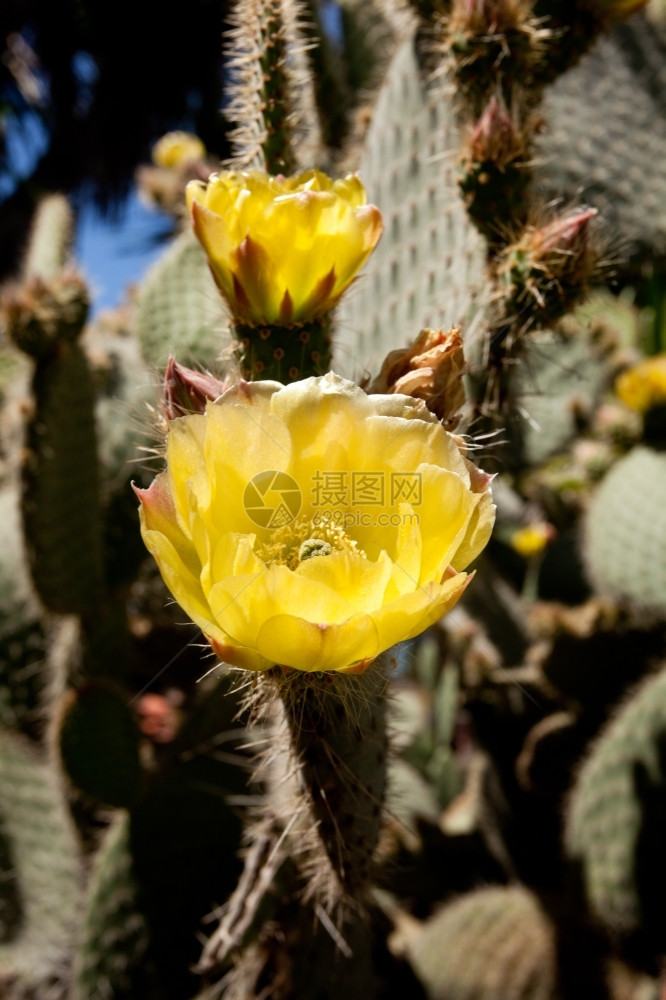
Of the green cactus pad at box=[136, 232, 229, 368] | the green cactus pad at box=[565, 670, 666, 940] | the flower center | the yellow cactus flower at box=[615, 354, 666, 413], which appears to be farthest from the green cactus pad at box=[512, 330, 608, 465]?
the flower center

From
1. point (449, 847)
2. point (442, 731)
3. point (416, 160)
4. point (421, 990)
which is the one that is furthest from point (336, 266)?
point (442, 731)

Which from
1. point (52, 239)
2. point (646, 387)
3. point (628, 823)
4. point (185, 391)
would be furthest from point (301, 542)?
point (52, 239)

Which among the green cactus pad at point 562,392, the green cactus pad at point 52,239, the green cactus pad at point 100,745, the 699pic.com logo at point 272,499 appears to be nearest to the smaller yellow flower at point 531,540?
the green cactus pad at point 562,392

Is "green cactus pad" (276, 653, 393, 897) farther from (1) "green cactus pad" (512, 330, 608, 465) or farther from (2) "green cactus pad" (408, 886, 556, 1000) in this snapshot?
(1) "green cactus pad" (512, 330, 608, 465)

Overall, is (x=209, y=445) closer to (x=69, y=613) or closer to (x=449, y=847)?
(x=69, y=613)

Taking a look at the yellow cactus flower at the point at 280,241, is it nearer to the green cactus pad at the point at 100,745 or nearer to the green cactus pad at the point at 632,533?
the green cactus pad at the point at 100,745

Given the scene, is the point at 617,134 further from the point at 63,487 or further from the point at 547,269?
the point at 63,487
